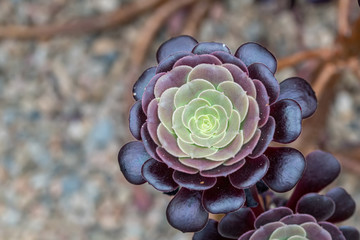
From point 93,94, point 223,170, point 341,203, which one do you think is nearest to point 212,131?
point 223,170

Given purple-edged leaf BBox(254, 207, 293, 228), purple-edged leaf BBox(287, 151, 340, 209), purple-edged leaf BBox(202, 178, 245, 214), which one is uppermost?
purple-edged leaf BBox(202, 178, 245, 214)

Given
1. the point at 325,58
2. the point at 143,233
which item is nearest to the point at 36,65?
the point at 143,233

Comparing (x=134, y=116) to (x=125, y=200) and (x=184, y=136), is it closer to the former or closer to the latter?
(x=184, y=136)

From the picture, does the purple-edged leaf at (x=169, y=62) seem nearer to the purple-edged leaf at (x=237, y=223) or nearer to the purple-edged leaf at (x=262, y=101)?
the purple-edged leaf at (x=262, y=101)

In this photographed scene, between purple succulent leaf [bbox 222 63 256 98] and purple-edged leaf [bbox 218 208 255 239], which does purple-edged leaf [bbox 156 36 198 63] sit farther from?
purple-edged leaf [bbox 218 208 255 239]

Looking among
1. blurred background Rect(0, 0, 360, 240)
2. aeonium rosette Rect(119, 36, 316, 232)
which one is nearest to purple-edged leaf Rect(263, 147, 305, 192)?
aeonium rosette Rect(119, 36, 316, 232)

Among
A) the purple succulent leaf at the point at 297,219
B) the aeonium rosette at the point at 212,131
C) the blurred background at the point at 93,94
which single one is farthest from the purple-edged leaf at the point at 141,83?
the blurred background at the point at 93,94
